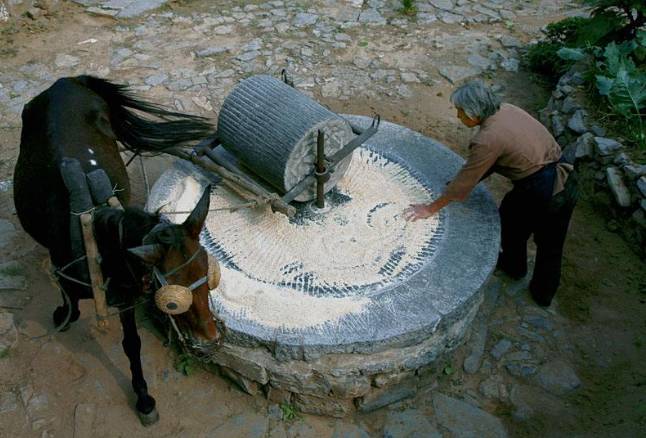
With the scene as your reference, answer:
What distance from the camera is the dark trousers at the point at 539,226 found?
3.65 meters

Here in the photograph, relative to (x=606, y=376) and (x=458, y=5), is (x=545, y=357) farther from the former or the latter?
(x=458, y=5)

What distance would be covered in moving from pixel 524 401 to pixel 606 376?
58 centimetres

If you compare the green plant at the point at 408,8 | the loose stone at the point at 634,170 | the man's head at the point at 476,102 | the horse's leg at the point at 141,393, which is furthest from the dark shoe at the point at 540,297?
the green plant at the point at 408,8

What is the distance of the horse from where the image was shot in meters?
2.47

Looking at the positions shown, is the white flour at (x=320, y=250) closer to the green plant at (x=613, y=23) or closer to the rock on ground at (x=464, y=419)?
the rock on ground at (x=464, y=419)

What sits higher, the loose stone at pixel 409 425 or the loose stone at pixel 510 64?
the loose stone at pixel 510 64

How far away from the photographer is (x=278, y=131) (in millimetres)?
3666

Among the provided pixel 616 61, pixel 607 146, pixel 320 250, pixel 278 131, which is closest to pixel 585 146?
pixel 607 146

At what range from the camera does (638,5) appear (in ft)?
16.8

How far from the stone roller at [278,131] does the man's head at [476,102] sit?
0.76 m

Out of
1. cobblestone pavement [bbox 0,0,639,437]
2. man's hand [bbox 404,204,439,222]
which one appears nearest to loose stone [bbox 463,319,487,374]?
cobblestone pavement [bbox 0,0,639,437]

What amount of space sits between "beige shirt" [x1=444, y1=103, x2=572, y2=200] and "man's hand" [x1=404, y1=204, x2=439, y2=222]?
16 cm

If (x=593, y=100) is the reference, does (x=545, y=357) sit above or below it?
below

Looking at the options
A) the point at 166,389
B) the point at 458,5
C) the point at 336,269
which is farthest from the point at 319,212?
the point at 458,5
